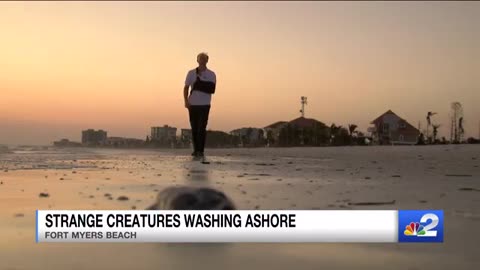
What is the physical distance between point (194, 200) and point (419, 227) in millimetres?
1091

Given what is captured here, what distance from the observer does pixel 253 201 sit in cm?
358

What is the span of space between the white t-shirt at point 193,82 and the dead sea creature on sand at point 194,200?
653 centimetres

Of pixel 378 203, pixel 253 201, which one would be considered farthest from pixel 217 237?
pixel 378 203

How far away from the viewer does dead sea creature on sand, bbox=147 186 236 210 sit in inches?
91.0

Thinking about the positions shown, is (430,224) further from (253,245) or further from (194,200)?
(194,200)

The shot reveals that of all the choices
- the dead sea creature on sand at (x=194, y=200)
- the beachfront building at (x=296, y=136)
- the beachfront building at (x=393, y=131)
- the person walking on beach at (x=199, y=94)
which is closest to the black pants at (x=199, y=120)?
the person walking on beach at (x=199, y=94)

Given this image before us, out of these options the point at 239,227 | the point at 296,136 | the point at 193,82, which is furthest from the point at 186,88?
the point at 296,136

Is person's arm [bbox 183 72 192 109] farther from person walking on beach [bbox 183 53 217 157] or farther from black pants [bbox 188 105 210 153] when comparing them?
black pants [bbox 188 105 210 153]

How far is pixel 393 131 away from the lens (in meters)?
39.3

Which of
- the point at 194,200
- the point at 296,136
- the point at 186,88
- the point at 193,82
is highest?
the point at 193,82

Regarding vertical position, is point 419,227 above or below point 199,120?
below

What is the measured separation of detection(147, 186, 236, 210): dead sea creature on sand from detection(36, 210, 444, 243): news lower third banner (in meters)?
0.04

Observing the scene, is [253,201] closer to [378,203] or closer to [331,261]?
[378,203]

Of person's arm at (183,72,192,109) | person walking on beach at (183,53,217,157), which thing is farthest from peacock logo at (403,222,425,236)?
person's arm at (183,72,192,109)
